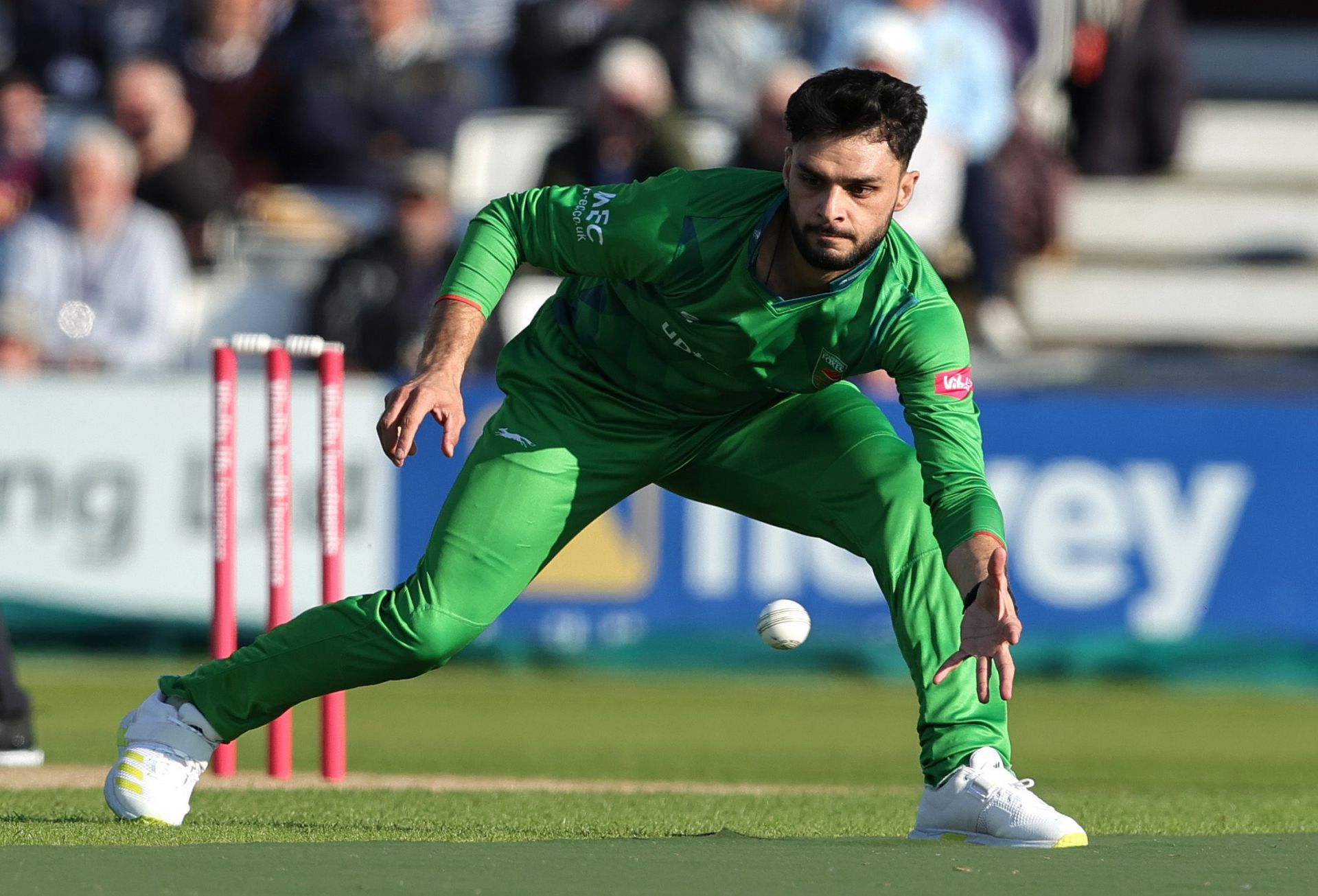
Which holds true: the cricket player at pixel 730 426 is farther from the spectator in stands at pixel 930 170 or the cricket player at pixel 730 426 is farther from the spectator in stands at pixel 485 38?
the spectator in stands at pixel 485 38

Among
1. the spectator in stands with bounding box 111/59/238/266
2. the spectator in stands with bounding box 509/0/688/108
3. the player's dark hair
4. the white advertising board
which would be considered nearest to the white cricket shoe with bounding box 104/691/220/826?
the player's dark hair

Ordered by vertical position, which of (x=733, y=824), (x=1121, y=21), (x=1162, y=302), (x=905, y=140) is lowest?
(x=733, y=824)

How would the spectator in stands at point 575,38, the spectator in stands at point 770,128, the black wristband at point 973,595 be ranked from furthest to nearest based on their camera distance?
the spectator in stands at point 575,38
the spectator in stands at point 770,128
the black wristband at point 973,595

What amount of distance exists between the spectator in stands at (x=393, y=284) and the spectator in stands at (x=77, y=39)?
3.91m

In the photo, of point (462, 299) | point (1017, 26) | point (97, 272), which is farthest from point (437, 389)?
point (1017, 26)

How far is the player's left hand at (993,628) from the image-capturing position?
5.06 metres

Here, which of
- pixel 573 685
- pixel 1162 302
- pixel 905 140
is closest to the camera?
pixel 905 140

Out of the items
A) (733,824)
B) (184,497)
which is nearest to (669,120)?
(184,497)

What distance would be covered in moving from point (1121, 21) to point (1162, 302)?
2.10 metres

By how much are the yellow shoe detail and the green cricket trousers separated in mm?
247

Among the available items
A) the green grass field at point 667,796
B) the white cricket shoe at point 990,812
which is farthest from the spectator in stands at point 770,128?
the white cricket shoe at point 990,812

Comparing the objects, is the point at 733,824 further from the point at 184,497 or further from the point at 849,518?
the point at 184,497

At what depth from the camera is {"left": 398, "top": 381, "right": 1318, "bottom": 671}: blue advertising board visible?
Result: 11703 millimetres

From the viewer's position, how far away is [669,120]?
13500mm
